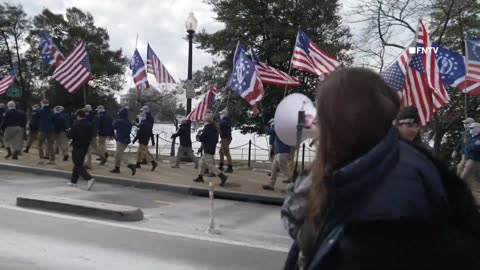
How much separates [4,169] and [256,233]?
8837 mm

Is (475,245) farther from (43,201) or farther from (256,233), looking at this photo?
(43,201)

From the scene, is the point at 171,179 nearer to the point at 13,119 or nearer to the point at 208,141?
the point at 208,141

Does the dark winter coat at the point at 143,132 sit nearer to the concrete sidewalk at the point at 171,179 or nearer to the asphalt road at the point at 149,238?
the concrete sidewalk at the point at 171,179

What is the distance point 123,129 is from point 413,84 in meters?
7.46

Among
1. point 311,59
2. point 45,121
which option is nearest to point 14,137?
point 45,121

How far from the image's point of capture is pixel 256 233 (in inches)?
319

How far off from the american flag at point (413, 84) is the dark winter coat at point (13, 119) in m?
11.2

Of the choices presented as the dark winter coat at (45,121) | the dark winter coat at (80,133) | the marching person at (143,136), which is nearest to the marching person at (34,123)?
the dark winter coat at (45,121)

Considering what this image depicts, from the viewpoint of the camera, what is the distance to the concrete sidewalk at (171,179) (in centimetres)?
1126

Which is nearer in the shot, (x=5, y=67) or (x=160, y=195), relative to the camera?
Answer: (x=160, y=195)

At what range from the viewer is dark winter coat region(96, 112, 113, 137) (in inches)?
619

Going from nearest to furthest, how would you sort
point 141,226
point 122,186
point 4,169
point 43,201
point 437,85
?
point 141,226 < point 43,201 < point 437,85 < point 122,186 < point 4,169

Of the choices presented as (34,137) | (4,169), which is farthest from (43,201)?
(34,137)

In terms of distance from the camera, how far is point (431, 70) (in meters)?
9.98
